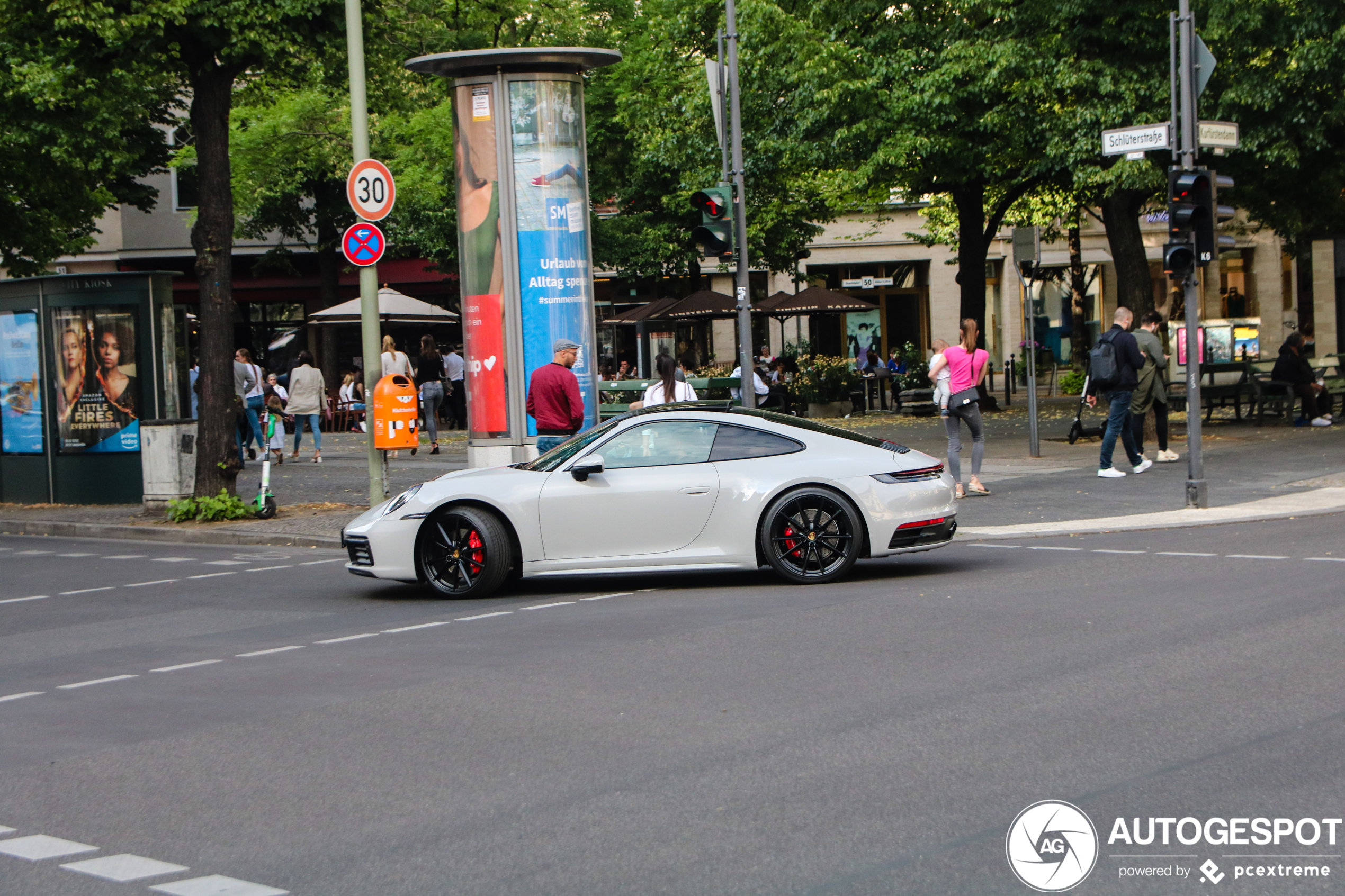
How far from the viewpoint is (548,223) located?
52.5 ft

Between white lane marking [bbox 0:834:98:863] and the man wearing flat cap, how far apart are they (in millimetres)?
8892

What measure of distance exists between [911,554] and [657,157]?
16.7 m

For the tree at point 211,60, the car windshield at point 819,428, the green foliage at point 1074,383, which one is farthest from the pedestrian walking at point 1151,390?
the green foliage at point 1074,383

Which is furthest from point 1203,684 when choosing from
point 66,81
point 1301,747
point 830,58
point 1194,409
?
point 830,58

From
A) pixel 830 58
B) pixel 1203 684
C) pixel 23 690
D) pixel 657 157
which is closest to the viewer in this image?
pixel 1203 684

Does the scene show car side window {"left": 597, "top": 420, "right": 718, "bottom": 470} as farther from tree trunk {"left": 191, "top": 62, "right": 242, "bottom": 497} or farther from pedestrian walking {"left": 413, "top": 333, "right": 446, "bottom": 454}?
pedestrian walking {"left": 413, "top": 333, "right": 446, "bottom": 454}

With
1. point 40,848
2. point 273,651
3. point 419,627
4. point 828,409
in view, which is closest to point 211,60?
point 419,627

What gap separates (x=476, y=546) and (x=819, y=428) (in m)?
2.59

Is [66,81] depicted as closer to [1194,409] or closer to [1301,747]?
[1194,409]

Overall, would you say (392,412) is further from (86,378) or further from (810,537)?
(86,378)

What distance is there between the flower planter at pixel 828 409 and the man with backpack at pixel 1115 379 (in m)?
12.8

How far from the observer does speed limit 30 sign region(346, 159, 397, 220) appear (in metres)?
14.0

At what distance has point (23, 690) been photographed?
7836 mm

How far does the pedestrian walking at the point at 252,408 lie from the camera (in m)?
23.9
